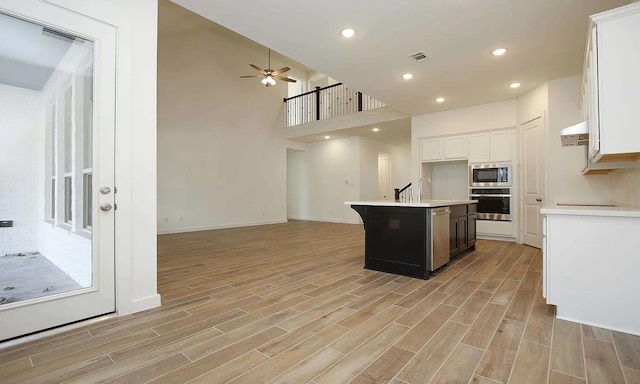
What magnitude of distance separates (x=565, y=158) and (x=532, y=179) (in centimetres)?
68

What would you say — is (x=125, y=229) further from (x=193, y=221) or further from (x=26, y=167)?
(x=193, y=221)

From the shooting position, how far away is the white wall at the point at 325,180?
29.6 ft

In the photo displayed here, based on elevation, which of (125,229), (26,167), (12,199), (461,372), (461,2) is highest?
(461,2)

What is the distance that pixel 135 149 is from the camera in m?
2.37

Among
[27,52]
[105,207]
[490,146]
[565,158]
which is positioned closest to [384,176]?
[490,146]

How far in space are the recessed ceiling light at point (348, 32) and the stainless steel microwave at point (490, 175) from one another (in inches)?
161

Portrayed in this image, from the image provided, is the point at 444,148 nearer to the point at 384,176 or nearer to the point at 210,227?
the point at 384,176

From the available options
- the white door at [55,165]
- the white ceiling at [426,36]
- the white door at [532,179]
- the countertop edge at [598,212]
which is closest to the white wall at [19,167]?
the white door at [55,165]

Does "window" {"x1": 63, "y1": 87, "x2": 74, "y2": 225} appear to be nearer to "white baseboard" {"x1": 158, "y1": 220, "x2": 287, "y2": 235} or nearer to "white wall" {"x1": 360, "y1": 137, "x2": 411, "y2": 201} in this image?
"white baseboard" {"x1": 158, "y1": 220, "x2": 287, "y2": 235}

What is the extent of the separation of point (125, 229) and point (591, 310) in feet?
11.7

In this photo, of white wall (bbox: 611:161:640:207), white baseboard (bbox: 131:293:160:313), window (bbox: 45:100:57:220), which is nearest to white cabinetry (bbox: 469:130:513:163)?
white wall (bbox: 611:161:640:207)

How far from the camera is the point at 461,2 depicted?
2.76 metres

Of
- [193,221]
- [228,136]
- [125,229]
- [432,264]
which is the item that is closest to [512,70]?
[432,264]

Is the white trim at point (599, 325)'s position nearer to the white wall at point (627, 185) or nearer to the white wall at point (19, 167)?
the white wall at point (627, 185)
